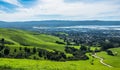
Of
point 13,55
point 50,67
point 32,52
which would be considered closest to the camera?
point 50,67

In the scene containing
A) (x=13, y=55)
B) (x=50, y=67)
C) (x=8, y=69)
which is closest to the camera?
(x=8, y=69)

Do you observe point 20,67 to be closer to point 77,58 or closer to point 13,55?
point 13,55

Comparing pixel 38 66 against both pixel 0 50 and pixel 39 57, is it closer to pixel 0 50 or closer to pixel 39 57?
pixel 39 57

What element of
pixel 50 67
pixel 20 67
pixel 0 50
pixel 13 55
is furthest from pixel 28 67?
pixel 0 50

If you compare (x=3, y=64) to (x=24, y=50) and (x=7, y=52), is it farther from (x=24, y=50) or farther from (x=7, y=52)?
(x=24, y=50)

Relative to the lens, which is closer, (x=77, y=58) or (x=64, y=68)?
(x=64, y=68)

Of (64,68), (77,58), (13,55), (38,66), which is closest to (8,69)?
(38,66)

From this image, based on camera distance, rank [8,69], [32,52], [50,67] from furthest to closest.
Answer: [32,52]
[50,67]
[8,69]

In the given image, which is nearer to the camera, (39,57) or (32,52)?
(39,57)
